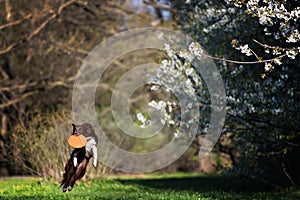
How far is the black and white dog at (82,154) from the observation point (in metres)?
8.73

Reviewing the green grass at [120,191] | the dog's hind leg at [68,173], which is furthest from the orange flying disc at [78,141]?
the green grass at [120,191]

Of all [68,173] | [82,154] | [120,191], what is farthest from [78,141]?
[120,191]

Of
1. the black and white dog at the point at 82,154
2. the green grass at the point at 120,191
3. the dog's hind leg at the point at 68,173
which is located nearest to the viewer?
the black and white dog at the point at 82,154

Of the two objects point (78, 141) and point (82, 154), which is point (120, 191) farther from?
point (78, 141)

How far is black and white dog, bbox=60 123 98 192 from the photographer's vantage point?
8.73 meters

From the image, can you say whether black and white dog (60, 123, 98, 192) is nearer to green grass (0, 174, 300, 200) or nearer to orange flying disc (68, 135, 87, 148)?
orange flying disc (68, 135, 87, 148)

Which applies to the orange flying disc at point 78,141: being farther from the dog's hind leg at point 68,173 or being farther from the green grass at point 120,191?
the green grass at point 120,191

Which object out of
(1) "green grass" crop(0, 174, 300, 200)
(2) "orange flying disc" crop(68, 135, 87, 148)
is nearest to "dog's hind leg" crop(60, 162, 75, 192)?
(1) "green grass" crop(0, 174, 300, 200)

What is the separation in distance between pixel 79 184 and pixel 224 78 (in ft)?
14.7

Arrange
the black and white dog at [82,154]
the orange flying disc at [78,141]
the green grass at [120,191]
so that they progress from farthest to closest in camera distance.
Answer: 1. the green grass at [120,191]
2. the black and white dog at [82,154]
3. the orange flying disc at [78,141]

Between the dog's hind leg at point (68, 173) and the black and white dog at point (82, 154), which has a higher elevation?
the black and white dog at point (82, 154)

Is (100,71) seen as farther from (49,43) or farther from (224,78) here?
(224,78)

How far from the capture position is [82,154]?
9016mm

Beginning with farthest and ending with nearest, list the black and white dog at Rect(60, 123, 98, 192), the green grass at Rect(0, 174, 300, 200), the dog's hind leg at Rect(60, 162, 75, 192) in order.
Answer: the green grass at Rect(0, 174, 300, 200) → the dog's hind leg at Rect(60, 162, 75, 192) → the black and white dog at Rect(60, 123, 98, 192)
